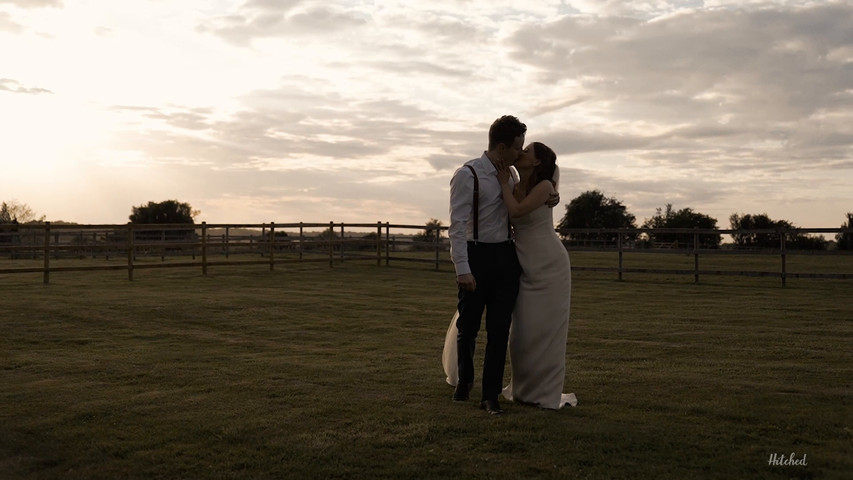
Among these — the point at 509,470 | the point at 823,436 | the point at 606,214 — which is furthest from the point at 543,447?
the point at 606,214

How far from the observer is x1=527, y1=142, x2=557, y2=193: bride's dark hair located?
4738 mm

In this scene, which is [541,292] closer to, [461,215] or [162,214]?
[461,215]

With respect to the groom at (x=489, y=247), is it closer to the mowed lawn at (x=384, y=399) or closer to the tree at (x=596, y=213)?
the mowed lawn at (x=384, y=399)

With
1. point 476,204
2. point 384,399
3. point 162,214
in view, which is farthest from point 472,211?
point 162,214

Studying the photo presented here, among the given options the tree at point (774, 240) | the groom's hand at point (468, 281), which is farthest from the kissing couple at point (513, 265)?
the tree at point (774, 240)

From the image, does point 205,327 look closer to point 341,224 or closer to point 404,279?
point 404,279

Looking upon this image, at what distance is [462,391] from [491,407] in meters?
0.41

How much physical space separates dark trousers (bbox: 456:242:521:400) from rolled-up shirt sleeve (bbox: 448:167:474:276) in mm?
131

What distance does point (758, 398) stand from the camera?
5.09 metres

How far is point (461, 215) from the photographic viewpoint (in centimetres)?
456

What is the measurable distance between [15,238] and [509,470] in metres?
36.6

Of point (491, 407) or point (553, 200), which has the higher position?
point (553, 200)

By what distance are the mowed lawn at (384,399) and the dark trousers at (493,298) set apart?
0.30 m

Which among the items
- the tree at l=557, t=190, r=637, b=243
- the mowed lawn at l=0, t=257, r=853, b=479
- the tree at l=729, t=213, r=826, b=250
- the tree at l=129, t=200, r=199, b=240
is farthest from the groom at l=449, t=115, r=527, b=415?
the tree at l=557, t=190, r=637, b=243
